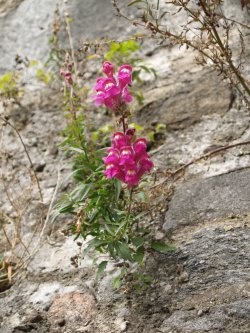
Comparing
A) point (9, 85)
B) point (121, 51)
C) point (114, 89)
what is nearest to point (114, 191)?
point (114, 89)

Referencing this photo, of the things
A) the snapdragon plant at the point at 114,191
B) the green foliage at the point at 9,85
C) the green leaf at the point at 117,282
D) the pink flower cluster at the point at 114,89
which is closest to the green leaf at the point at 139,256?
the snapdragon plant at the point at 114,191

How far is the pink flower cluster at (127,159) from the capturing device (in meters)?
1.93

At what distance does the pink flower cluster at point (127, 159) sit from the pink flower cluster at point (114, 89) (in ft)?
0.48

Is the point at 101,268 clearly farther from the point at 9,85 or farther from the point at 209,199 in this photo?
the point at 9,85

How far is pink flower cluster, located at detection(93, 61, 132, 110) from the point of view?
203 centimetres

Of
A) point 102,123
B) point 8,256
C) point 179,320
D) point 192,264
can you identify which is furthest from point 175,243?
point 102,123

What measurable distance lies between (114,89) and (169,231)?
64cm

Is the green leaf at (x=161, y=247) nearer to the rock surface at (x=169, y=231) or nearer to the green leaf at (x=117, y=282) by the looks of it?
the rock surface at (x=169, y=231)

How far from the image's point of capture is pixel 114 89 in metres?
2.03

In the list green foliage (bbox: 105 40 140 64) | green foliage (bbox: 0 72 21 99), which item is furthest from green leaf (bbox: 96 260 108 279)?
green foliage (bbox: 0 72 21 99)

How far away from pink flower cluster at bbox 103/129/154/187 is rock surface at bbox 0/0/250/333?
37cm

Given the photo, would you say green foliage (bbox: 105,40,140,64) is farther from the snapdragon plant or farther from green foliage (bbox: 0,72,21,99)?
the snapdragon plant

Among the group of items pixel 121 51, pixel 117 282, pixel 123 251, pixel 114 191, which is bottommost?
pixel 117 282

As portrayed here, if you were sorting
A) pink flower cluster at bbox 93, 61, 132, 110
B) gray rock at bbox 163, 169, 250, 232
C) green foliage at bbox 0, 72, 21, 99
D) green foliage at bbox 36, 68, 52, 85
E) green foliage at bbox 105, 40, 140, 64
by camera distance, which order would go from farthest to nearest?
green foliage at bbox 36, 68, 52, 85, green foliage at bbox 0, 72, 21, 99, green foliage at bbox 105, 40, 140, 64, gray rock at bbox 163, 169, 250, 232, pink flower cluster at bbox 93, 61, 132, 110
